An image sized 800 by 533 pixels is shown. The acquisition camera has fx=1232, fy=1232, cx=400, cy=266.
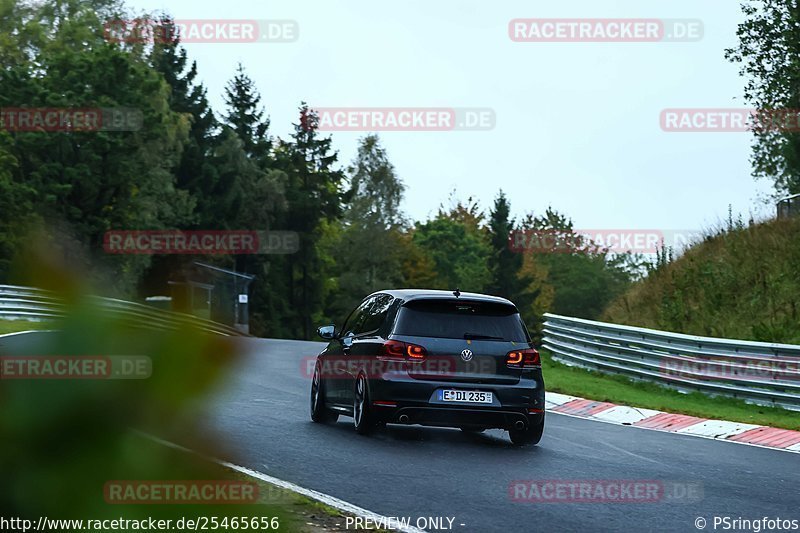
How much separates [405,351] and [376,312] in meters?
1.24

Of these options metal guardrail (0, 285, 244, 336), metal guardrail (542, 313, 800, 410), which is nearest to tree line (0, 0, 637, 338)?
metal guardrail (542, 313, 800, 410)

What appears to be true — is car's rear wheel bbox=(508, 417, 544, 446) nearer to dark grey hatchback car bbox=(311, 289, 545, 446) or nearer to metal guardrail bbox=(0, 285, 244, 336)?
dark grey hatchback car bbox=(311, 289, 545, 446)

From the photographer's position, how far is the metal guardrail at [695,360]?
17688mm

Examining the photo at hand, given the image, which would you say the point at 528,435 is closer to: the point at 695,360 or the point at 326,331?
the point at 326,331

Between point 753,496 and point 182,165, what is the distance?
74.4 m

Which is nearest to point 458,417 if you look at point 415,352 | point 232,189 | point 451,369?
point 451,369

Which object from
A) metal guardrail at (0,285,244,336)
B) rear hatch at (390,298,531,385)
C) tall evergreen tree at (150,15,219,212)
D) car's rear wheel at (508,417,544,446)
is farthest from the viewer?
tall evergreen tree at (150,15,219,212)

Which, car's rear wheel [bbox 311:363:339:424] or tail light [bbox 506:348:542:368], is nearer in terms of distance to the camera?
tail light [bbox 506:348:542:368]

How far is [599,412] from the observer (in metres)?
17.6

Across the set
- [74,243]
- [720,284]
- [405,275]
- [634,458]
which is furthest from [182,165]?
[74,243]

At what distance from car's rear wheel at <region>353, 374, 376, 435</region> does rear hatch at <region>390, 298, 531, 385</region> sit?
2.01ft

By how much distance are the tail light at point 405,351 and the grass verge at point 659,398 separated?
18.0ft

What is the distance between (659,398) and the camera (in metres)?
19.9

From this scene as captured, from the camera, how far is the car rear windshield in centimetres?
1284
